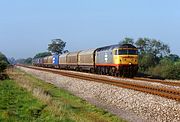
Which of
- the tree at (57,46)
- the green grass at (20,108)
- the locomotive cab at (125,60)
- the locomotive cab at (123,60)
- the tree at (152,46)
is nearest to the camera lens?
the green grass at (20,108)

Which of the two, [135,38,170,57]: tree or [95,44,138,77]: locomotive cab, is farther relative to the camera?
[135,38,170,57]: tree

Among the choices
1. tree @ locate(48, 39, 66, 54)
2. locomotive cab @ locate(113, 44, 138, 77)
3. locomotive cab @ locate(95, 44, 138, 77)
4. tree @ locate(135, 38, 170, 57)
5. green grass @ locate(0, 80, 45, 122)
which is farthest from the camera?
tree @ locate(48, 39, 66, 54)

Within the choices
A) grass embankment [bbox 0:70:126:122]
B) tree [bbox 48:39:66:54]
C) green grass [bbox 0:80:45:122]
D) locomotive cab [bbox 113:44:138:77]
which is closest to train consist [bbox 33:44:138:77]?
locomotive cab [bbox 113:44:138:77]

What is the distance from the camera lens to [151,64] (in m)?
69.4

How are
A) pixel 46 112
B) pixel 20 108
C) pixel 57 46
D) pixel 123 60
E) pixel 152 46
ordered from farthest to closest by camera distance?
pixel 57 46 → pixel 152 46 → pixel 123 60 → pixel 20 108 → pixel 46 112

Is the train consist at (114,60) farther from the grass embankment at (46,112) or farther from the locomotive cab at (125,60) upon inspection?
the grass embankment at (46,112)

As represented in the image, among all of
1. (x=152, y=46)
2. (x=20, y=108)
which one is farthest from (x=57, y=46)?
(x=20, y=108)

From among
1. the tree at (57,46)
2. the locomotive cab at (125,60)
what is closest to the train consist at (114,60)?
the locomotive cab at (125,60)

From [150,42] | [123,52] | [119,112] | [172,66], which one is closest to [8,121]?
[119,112]

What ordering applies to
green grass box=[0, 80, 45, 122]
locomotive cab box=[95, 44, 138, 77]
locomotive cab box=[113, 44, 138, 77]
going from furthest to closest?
locomotive cab box=[95, 44, 138, 77], locomotive cab box=[113, 44, 138, 77], green grass box=[0, 80, 45, 122]

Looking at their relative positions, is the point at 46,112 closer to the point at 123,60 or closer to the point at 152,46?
the point at 123,60

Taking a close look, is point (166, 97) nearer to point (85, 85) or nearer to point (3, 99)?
point (3, 99)

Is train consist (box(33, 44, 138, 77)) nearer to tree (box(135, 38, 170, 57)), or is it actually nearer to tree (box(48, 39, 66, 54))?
tree (box(135, 38, 170, 57))

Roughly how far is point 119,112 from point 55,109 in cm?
283
